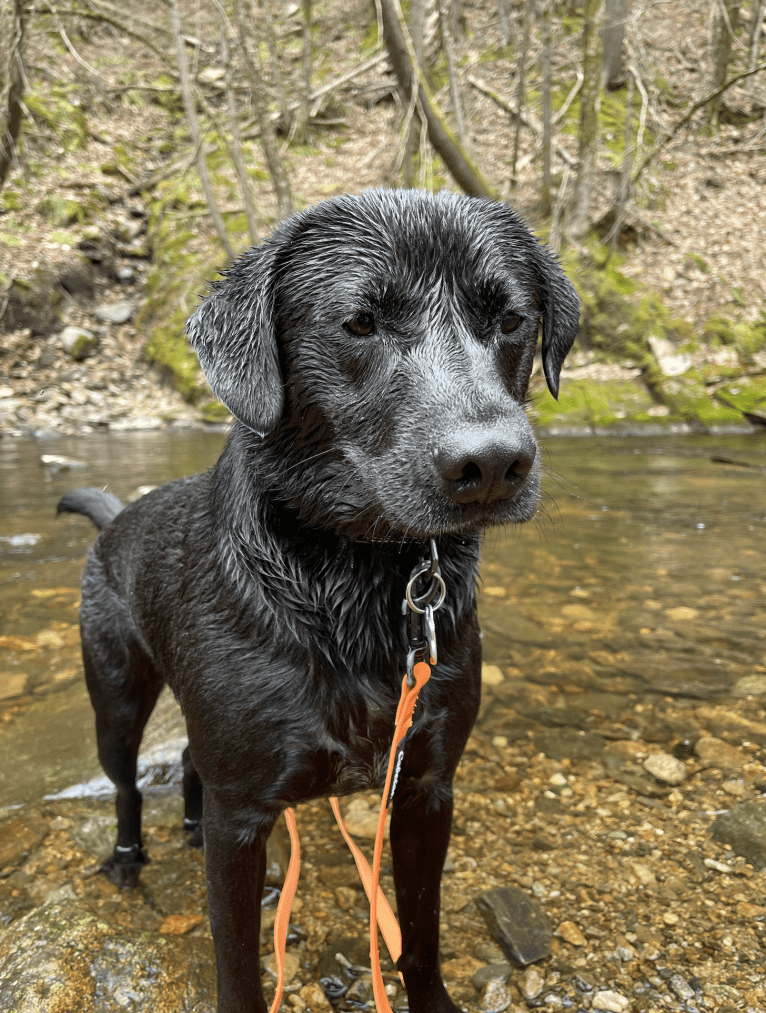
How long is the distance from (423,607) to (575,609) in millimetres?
3147

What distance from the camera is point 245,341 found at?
1866 mm

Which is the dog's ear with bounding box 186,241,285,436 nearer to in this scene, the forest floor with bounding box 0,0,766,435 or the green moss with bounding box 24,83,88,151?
the forest floor with bounding box 0,0,766,435

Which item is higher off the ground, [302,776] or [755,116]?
[755,116]

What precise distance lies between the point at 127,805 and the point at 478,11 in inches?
952

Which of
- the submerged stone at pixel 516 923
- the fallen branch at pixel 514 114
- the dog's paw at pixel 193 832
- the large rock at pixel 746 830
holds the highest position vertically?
the fallen branch at pixel 514 114

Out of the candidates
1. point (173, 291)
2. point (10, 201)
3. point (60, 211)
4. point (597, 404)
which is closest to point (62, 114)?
point (10, 201)

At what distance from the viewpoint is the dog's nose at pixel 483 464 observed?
152cm

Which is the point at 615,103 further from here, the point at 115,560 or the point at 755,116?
the point at 115,560

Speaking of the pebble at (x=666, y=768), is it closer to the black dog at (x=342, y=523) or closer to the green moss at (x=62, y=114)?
the black dog at (x=342, y=523)

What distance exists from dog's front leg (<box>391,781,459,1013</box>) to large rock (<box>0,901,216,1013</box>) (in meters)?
0.58

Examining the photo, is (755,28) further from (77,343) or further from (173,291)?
(77,343)

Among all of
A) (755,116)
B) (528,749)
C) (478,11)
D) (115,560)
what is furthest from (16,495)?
(478,11)

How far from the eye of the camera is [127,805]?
261cm

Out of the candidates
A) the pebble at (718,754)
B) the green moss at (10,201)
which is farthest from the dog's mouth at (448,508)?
the green moss at (10,201)
